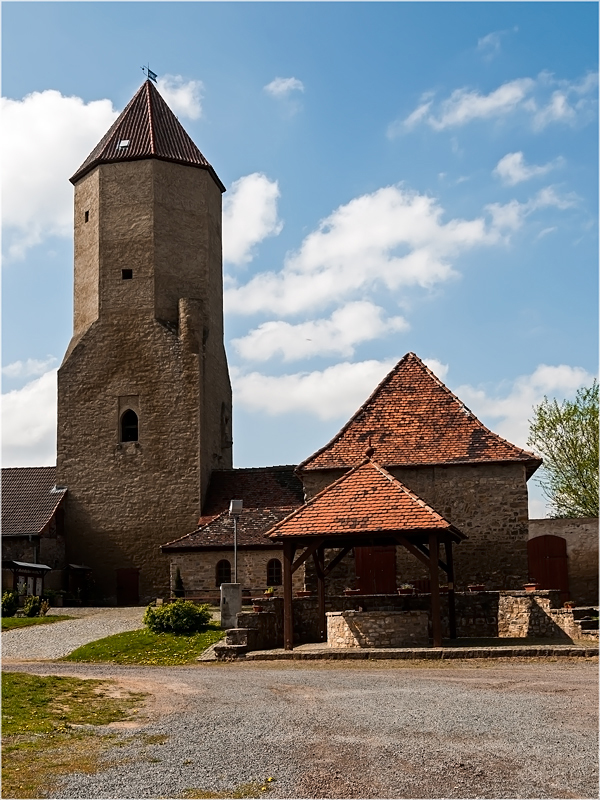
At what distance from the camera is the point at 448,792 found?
24.0 ft

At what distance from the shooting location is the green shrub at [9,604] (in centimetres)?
2952

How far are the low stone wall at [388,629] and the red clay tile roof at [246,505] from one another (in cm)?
1319

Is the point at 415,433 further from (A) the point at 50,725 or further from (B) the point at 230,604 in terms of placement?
(A) the point at 50,725

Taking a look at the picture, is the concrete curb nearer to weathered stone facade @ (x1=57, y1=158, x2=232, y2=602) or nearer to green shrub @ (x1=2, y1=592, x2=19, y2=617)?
green shrub @ (x1=2, y1=592, x2=19, y2=617)

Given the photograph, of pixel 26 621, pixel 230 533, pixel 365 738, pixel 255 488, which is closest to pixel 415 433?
pixel 230 533

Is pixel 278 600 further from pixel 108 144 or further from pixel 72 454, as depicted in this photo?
pixel 108 144

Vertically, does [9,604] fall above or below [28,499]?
below

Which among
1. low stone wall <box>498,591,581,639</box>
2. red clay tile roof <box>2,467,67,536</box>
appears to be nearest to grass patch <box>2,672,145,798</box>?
low stone wall <box>498,591,581,639</box>

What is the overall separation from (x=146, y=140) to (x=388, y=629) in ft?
95.9

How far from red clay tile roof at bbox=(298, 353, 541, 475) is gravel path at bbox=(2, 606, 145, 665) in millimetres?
6929

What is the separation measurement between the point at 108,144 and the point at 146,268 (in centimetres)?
649

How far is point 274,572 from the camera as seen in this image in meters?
32.7

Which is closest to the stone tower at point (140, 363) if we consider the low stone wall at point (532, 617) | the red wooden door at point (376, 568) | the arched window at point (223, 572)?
the arched window at point (223, 572)

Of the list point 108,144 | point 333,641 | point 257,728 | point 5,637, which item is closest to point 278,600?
point 333,641
